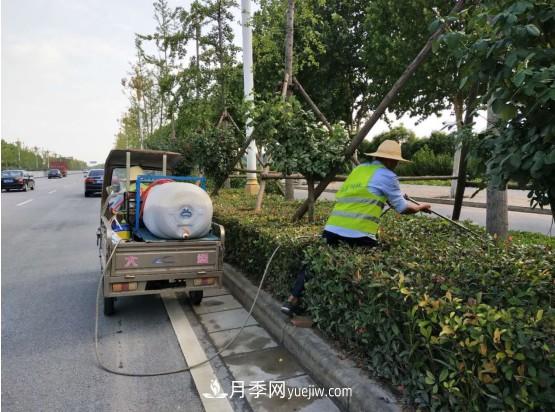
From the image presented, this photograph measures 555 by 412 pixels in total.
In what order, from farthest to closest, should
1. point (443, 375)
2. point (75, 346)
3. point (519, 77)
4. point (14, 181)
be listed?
point (14, 181) → point (75, 346) → point (443, 375) → point (519, 77)

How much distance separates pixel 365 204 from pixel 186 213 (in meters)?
2.04

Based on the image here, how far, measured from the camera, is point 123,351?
421 centimetres

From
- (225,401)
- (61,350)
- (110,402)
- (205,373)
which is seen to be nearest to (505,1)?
(225,401)

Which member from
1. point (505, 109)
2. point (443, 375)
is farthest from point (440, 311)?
point (505, 109)

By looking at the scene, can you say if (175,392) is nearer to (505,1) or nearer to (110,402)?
(110,402)

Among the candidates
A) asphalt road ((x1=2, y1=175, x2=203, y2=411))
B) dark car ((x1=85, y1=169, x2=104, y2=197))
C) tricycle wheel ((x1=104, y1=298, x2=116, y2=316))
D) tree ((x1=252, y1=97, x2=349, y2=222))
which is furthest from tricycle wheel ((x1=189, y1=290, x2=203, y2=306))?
dark car ((x1=85, y1=169, x2=104, y2=197))

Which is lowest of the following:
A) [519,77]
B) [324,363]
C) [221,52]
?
[324,363]

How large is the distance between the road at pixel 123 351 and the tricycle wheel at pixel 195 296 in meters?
0.08

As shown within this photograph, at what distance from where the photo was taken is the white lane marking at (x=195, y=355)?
3.28m

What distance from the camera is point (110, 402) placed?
331 cm

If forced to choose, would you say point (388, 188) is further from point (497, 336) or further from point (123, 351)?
point (123, 351)

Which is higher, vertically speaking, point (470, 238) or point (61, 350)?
point (470, 238)

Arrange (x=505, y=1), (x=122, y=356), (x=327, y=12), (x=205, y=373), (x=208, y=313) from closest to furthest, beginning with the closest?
(x=505, y=1) < (x=205, y=373) < (x=122, y=356) < (x=208, y=313) < (x=327, y=12)

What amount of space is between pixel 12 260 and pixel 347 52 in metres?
18.5
